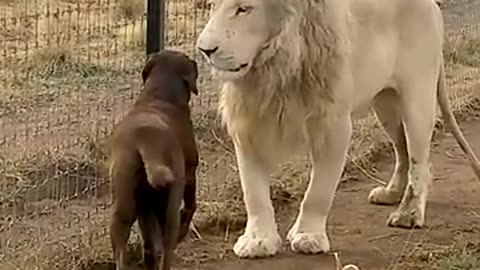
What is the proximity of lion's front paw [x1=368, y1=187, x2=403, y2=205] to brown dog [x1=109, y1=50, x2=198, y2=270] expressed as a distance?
1.85 m

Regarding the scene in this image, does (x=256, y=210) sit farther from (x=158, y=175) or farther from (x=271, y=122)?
(x=158, y=175)

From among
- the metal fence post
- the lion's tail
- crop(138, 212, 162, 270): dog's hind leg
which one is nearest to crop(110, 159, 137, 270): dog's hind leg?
crop(138, 212, 162, 270): dog's hind leg

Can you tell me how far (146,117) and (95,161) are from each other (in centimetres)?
190

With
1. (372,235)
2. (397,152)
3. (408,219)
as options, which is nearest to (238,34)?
(372,235)

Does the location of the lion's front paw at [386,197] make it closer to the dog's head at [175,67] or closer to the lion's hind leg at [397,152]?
the lion's hind leg at [397,152]

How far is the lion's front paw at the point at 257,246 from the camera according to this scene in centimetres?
541

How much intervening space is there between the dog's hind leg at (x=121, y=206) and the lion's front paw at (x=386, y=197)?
87.5 inches

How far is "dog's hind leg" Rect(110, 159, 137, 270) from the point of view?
14.8 feet

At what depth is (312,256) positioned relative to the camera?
5457 millimetres

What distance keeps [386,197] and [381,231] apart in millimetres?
513

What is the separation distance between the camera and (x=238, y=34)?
16.0ft

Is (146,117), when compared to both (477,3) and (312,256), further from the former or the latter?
(477,3)

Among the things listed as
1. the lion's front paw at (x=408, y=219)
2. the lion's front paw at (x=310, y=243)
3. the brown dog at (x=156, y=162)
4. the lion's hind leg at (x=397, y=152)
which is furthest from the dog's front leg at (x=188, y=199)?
the lion's hind leg at (x=397, y=152)

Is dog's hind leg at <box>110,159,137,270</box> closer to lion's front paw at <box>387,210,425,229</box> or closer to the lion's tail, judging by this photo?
lion's front paw at <box>387,210,425,229</box>
